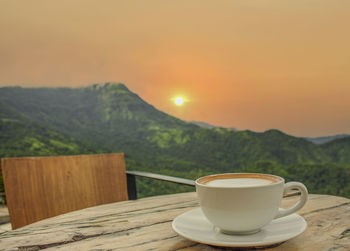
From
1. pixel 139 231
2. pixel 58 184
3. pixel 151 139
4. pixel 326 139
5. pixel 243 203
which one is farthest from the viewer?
pixel 151 139

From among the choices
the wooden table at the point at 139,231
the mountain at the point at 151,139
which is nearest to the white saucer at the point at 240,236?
the wooden table at the point at 139,231

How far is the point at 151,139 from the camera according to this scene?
676 inches

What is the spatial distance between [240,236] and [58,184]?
886mm

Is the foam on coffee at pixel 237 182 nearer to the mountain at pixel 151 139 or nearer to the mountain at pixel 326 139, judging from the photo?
the mountain at pixel 151 139

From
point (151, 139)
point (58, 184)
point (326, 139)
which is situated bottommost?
point (326, 139)

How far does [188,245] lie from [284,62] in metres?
14.6

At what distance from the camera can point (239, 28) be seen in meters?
13.5

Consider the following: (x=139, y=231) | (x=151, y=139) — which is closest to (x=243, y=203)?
(x=139, y=231)

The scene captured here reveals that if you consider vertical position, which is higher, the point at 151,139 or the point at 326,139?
the point at 151,139

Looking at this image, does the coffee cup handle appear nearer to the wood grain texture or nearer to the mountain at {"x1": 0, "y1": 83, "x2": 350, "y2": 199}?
the wood grain texture

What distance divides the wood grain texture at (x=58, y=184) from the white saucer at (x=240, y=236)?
0.74m

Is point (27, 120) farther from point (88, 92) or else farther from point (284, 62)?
point (284, 62)

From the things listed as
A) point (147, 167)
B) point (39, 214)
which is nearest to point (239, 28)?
point (147, 167)

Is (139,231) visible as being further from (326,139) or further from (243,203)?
(326,139)
